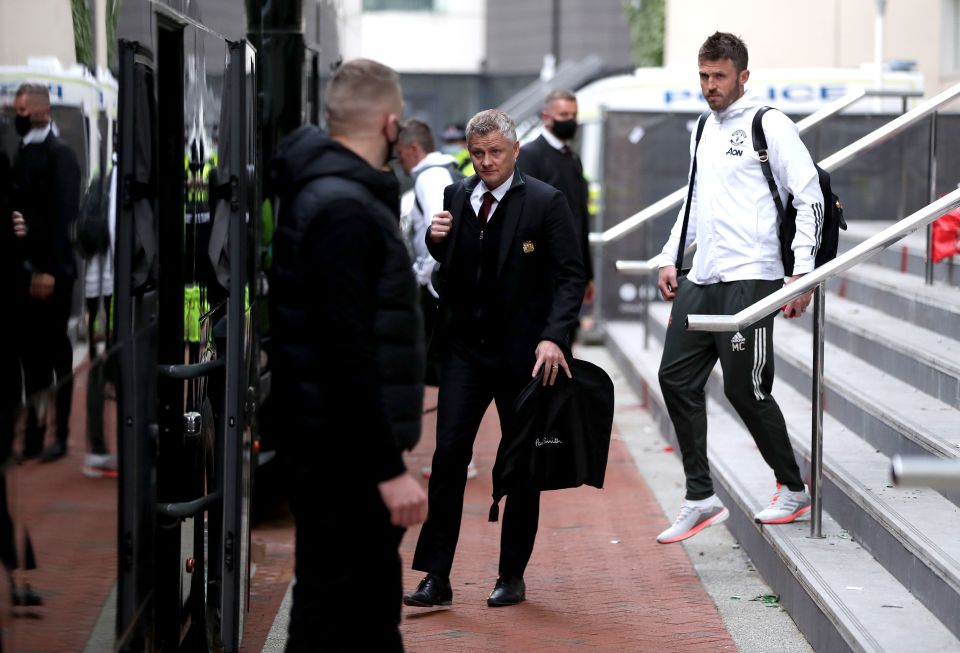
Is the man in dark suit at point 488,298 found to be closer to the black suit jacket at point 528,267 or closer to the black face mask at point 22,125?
the black suit jacket at point 528,267

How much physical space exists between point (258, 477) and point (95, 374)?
11.6 ft

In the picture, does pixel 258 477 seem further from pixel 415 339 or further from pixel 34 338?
pixel 34 338

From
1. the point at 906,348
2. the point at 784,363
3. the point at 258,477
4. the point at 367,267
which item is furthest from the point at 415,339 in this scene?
the point at 784,363

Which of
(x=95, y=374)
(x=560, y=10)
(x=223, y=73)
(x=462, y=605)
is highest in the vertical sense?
(x=560, y=10)

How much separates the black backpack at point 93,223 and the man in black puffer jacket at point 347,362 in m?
0.42

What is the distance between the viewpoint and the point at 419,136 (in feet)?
27.1

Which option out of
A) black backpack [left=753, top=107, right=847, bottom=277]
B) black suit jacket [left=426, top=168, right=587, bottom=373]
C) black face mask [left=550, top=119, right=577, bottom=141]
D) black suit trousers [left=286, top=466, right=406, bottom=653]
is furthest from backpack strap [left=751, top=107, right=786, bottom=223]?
black face mask [left=550, top=119, right=577, bottom=141]

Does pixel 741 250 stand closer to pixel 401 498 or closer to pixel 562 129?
pixel 401 498

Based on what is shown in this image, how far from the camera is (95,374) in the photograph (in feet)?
11.5

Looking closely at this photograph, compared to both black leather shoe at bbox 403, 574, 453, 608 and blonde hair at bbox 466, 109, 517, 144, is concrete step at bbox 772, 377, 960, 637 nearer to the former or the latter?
black leather shoe at bbox 403, 574, 453, 608

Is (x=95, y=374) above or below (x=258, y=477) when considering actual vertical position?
above

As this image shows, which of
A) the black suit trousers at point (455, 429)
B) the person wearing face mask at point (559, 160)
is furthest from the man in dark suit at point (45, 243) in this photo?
the person wearing face mask at point (559, 160)

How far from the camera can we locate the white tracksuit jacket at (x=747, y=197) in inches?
225

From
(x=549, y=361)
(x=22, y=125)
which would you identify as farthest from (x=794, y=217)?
(x=22, y=125)
